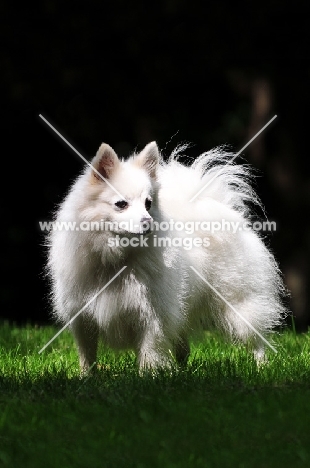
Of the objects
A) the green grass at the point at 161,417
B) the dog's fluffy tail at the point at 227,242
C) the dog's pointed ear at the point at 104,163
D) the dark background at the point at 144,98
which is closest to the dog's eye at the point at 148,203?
the dog's pointed ear at the point at 104,163

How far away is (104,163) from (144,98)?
266 inches

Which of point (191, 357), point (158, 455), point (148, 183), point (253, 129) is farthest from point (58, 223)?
point (253, 129)

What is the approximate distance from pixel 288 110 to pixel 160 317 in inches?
284

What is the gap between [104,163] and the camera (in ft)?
18.6

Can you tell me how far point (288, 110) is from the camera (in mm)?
12258

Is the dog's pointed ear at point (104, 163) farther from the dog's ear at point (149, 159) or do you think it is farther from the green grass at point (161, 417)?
the green grass at point (161, 417)

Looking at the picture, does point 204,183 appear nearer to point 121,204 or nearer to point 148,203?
point 148,203

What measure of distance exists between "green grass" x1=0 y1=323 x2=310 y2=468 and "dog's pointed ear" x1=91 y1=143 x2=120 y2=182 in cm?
129

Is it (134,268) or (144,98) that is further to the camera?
(144,98)

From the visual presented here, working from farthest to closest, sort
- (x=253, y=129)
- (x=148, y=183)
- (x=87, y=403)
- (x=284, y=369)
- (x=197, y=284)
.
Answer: (x=253, y=129) → (x=197, y=284) → (x=148, y=183) → (x=284, y=369) → (x=87, y=403)

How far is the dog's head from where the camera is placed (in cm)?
539

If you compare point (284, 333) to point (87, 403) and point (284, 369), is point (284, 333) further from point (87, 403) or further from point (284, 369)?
point (87, 403)

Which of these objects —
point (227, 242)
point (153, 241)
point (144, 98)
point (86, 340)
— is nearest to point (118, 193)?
point (153, 241)

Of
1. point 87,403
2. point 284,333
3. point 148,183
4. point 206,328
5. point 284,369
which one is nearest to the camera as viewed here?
point 87,403
